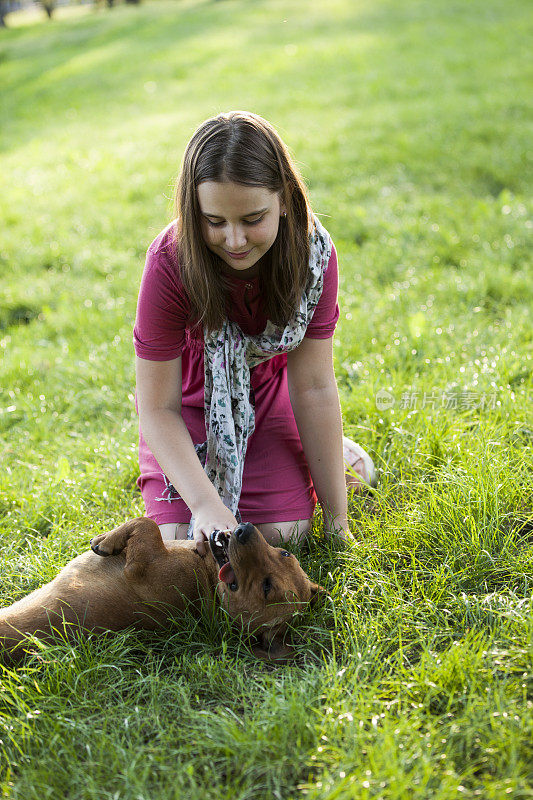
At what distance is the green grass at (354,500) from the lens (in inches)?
81.8

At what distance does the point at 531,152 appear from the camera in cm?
769

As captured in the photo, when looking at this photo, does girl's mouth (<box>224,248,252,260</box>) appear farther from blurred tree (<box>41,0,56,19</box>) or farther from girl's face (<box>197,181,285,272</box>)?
blurred tree (<box>41,0,56,19</box>)

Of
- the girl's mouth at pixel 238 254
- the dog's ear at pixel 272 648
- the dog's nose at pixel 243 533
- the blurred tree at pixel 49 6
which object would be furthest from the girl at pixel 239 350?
the blurred tree at pixel 49 6

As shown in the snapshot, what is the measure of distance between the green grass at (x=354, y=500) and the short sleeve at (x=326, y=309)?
0.72 m

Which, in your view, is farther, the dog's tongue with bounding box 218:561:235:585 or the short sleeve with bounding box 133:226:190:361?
the short sleeve with bounding box 133:226:190:361

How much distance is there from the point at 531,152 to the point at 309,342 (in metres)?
5.77

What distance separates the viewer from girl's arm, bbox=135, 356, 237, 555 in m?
2.70

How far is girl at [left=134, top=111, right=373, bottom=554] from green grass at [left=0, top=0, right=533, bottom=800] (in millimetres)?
283

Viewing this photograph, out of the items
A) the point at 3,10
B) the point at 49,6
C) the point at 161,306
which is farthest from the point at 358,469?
the point at 3,10

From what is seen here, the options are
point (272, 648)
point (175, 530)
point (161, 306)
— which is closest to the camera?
point (272, 648)

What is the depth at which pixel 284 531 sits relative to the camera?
9.96ft

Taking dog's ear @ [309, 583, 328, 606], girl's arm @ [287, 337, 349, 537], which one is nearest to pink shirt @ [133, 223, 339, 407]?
girl's arm @ [287, 337, 349, 537]

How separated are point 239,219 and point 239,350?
0.63 metres

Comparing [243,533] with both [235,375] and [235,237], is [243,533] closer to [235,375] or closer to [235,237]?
[235,375]
